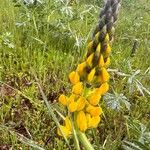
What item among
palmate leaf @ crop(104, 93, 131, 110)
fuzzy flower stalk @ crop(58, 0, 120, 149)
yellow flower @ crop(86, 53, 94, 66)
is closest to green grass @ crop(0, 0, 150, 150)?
palmate leaf @ crop(104, 93, 131, 110)

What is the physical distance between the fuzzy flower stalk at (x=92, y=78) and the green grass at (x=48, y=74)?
24.4 inches

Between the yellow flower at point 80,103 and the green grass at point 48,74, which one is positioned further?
the green grass at point 48,74

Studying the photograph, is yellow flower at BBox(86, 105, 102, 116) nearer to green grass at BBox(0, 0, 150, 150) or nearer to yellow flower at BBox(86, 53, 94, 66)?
yellow flower at BBox(86, 53, 94, 66)

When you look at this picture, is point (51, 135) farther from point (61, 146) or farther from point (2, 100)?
point (2, 100)

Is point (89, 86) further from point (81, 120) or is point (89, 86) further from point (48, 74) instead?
point (48, 74)

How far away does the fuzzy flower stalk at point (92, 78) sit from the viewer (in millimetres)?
1087

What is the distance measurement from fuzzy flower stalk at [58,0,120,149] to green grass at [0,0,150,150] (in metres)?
0.62

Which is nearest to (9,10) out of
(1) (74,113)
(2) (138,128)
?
(2) (138,128)

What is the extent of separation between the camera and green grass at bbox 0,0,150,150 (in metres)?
2.22

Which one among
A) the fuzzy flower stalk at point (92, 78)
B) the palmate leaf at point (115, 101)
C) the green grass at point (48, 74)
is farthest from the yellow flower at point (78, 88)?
the palmate leaf at point (115, 101)

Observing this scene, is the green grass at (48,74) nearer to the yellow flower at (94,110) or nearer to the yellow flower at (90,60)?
the yellow flower at (94,110)

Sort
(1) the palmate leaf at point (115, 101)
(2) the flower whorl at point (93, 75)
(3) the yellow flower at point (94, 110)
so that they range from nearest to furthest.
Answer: (2) the flower whorl at point (93, 75)
(3) the yellow flower at point (94, 110)
(1) the palmate leaf at point (115, 101)

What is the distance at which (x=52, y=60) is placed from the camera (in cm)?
299

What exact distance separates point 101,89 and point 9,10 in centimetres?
267
